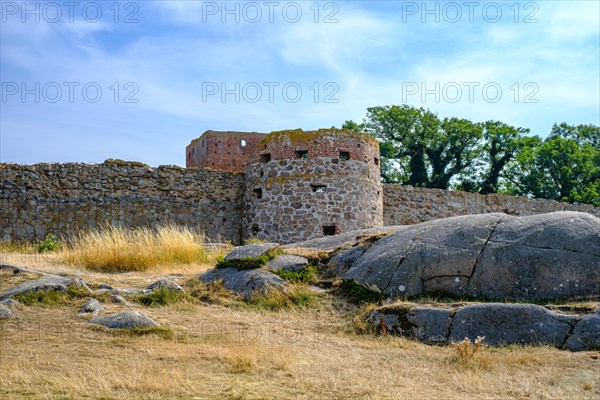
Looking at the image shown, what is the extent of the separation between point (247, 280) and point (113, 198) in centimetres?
922

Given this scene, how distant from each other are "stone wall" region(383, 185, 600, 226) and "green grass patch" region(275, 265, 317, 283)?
1260cm

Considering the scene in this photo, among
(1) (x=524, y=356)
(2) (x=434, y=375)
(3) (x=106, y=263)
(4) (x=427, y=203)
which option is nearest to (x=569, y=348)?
(1) (x=524, y=356)

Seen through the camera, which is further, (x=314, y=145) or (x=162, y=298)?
(x=314, y=145)

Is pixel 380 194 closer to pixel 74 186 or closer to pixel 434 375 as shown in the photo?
pixel 74 186

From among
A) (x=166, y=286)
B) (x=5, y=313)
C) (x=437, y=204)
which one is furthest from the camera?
(x=437, y=204)

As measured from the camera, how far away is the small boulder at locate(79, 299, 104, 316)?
9.30 meters

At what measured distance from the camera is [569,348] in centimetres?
818

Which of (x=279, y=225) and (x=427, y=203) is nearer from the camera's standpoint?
(x=279, y=225)

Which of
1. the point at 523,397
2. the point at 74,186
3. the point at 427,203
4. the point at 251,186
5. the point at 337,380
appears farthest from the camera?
the point at 427,203

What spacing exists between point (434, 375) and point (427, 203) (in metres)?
18.5

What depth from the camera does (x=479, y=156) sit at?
35.1 meters

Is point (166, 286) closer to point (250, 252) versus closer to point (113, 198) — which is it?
point (250, 252)

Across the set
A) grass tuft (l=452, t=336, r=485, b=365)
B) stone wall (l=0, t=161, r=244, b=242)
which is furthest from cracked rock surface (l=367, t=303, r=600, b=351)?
stone wall (l=0, t=161, r=244, b=242)

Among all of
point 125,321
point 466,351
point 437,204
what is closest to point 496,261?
point 466,351
